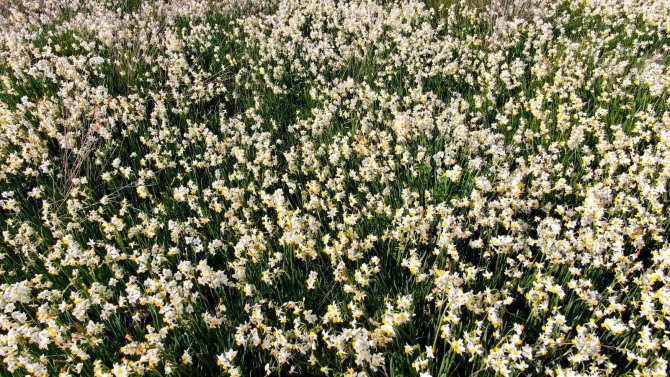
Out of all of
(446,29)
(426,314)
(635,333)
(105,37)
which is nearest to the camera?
(635,333)

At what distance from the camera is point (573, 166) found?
4000 mm

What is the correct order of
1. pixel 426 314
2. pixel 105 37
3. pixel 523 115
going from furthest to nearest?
1. pixel 105 37
2. pixel 523 115
3. pixel 426 314

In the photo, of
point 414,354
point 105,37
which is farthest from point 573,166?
point 105,37

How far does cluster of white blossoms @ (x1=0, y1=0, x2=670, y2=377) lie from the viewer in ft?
8.86

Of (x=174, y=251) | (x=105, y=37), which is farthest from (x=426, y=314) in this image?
(x=105, y=37)

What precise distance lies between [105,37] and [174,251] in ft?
15.8

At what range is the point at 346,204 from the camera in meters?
3.91

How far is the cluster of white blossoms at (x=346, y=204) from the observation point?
8.86 feet

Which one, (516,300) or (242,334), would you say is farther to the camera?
(516,300)

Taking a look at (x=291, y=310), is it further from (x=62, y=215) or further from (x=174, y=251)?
(x=62, y=215)

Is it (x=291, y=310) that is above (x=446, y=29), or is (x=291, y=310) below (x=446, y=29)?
below

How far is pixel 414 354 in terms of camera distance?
2723 mm

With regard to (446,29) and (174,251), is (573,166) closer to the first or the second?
(174,251)

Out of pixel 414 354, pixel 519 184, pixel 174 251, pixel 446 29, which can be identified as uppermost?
pixel 446 29
